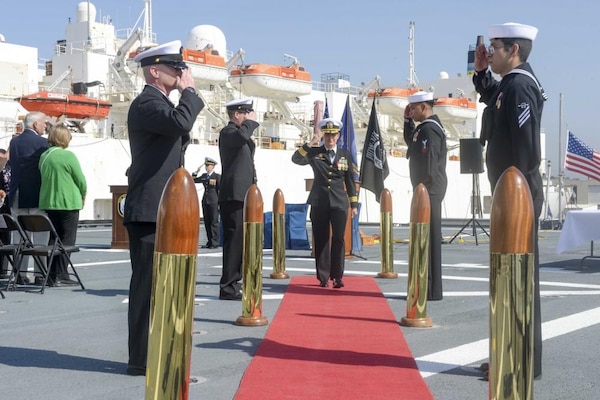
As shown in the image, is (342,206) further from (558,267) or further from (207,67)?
(207,67)

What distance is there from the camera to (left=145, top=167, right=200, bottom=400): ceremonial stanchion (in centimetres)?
266

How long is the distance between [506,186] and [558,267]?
899cm

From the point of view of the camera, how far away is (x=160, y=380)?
2.65 metres

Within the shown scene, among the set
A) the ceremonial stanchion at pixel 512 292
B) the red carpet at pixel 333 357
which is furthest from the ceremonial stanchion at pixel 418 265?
the ceremonial stanchion at pixel 512 292

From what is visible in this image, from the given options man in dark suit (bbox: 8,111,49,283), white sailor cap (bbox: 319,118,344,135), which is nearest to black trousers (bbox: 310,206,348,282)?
white sailor cap (bbox: 319,118,344,135)

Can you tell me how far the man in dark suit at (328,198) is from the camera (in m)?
8.60

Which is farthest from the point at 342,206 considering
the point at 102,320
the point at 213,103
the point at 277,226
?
the point at 213,103

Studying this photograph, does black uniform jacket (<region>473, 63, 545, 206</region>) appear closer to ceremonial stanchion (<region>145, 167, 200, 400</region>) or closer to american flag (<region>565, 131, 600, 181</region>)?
ceremonial stanchion (<region>145, 167, 200, 400</region>)

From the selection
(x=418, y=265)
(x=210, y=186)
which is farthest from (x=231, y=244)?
(x=210, y=186)

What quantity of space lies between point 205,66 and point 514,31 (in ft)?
89.7

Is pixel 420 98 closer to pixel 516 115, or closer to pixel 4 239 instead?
pixel 516 115

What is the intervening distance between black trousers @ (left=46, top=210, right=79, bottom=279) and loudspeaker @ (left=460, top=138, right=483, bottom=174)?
37.2ft

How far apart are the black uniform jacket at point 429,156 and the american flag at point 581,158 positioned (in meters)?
12.4

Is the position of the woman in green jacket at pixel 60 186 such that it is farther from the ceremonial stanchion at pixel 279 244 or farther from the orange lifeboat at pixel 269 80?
the orange lifeboat at pixel 269 80
